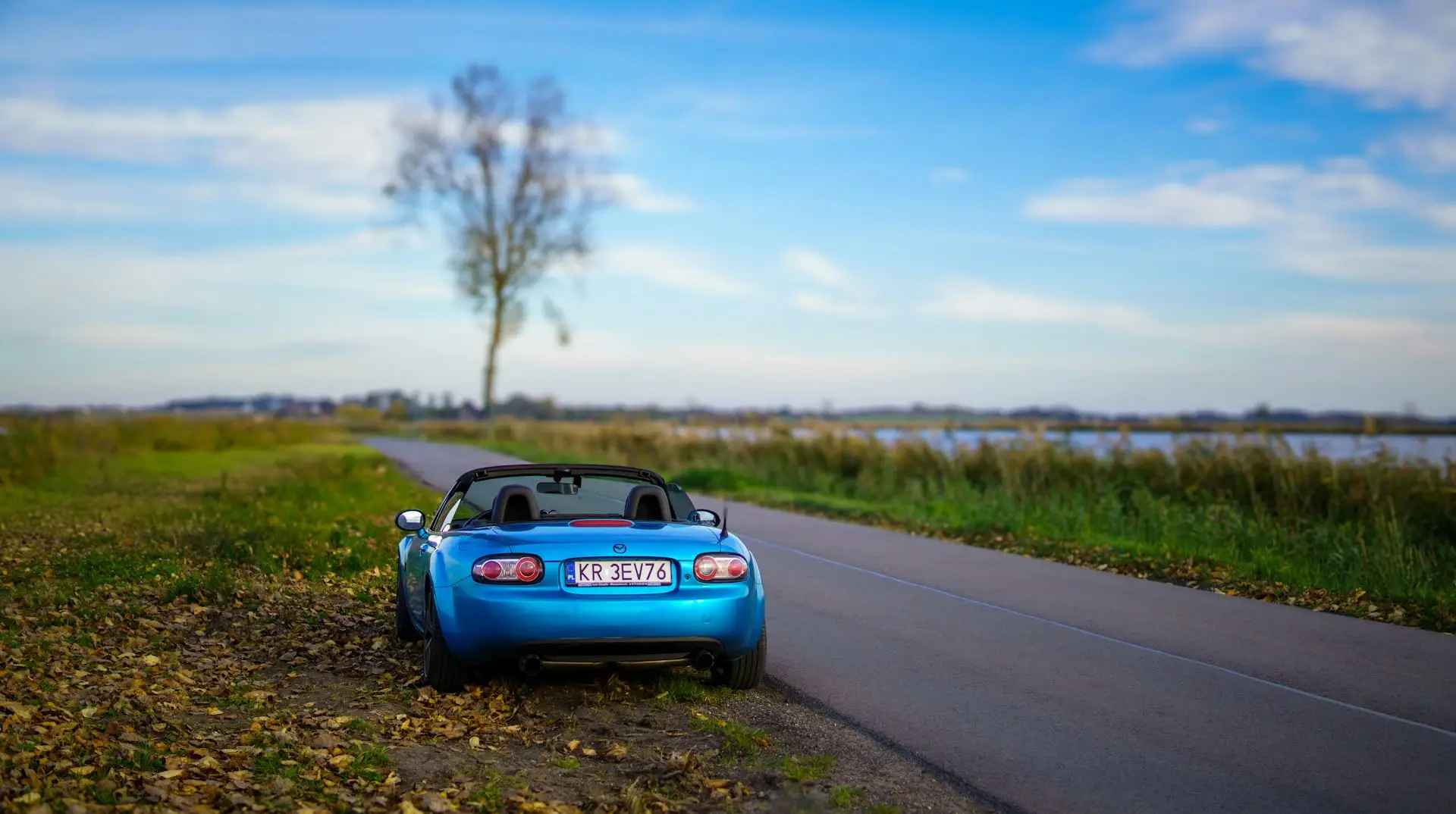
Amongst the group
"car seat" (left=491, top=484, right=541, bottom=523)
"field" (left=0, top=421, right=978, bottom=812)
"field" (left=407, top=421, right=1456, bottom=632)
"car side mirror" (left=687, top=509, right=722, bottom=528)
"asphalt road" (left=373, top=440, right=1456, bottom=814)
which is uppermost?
"car seat" (left=491, top=484, right=541, bottom=523)

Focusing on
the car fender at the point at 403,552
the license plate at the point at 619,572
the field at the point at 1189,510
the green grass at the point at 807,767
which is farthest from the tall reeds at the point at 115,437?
the green grass at the point at 807,767

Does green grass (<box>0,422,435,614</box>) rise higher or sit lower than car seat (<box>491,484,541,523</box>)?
lower

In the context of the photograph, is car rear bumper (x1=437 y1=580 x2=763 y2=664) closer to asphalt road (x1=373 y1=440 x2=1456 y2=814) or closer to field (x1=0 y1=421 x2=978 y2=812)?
field (x1=0 y1=421 x2=978 y2=812)

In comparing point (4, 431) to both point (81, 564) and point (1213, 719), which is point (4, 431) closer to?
point (81, 564)

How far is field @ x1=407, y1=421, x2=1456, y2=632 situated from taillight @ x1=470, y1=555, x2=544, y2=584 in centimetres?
824

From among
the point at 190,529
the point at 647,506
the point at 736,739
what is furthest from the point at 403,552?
the point at 190,529

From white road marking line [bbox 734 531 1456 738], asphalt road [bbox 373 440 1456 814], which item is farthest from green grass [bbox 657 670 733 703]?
white road marking line [bbox 734 531 1456 738]

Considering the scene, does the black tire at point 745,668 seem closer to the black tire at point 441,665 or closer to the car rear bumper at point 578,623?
the car rear bumper at point 578,623

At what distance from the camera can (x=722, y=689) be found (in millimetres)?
7852

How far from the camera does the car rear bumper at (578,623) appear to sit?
6938mm

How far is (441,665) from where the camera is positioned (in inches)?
291

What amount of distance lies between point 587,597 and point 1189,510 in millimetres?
14389

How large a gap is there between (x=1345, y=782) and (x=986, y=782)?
1683mm

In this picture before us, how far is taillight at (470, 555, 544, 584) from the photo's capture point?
7020 mm
